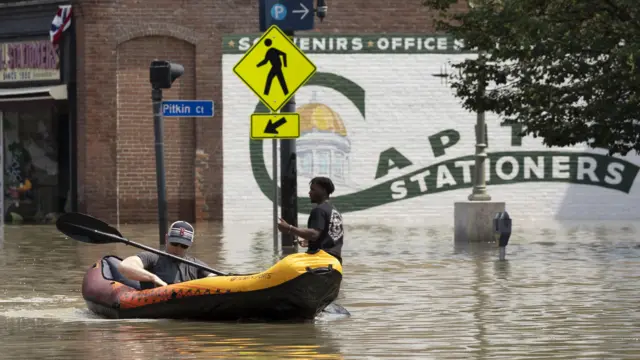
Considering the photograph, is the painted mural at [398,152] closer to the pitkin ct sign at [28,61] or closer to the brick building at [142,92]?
the brick building at [142,92]

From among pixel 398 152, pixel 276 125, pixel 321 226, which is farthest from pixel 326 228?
pixel 398 152

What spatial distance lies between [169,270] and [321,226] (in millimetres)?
1627

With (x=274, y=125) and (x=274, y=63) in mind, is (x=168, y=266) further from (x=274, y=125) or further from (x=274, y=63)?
(x=274, y=63)

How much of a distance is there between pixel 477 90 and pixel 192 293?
1303cm

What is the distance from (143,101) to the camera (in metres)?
36.4

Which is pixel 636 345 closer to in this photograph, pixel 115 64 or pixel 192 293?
pixel 192 293

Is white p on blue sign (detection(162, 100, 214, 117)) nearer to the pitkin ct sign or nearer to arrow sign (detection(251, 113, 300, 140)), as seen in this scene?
arrow sign (detection(251, 113, 300, 140))

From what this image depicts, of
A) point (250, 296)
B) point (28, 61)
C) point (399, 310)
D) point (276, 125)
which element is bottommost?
point (399, 310)

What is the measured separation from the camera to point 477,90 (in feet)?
89.7

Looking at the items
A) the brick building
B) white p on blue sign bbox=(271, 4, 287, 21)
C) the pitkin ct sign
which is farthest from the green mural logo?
white p on blue sign bbox=(271, 4, 287, 21)

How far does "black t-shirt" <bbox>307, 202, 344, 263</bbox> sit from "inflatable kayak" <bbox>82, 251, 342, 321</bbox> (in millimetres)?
588

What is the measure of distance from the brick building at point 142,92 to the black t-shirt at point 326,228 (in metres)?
20.7

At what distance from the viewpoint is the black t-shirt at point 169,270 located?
1595 centimetres

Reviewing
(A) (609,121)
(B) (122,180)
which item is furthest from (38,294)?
(B) (122,180)
